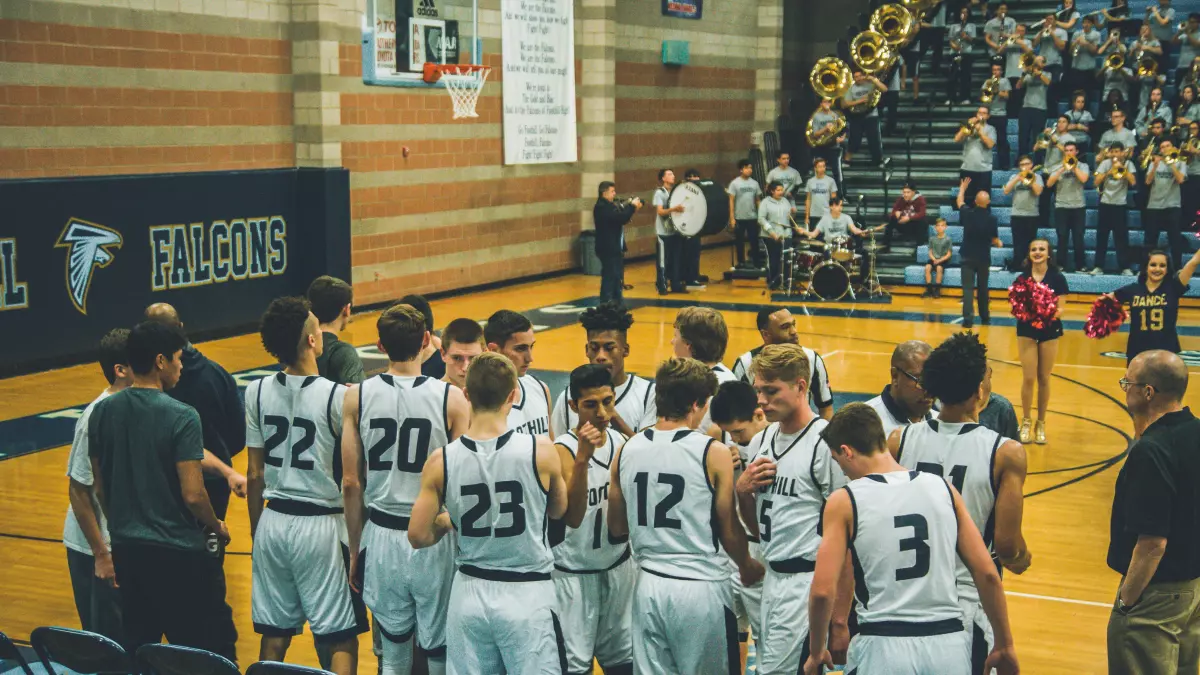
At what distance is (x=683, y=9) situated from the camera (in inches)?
1061

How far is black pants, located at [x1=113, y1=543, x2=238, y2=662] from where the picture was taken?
19.1 ft

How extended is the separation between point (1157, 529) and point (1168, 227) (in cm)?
1694

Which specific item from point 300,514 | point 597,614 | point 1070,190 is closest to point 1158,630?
point 597,614

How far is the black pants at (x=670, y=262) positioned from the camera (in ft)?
70.3

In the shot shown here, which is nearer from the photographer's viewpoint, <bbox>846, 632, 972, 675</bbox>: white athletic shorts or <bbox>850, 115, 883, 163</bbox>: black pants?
<bbox>846, 632, 972, 675</bbox>: white athletic shorts

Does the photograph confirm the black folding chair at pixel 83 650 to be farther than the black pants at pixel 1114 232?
No

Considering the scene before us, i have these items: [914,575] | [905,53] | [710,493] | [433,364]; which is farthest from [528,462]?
[905,53]

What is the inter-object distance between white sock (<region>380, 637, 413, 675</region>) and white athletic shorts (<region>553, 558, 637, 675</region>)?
689 mm

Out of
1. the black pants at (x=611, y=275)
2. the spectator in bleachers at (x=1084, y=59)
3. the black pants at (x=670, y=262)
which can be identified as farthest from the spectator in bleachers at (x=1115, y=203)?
the black pants at (x=611, y=275)

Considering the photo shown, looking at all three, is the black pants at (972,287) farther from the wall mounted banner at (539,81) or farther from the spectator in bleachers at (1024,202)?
the wall mounted banner at (539,81)

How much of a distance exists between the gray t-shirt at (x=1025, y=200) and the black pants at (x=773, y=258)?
12.1 feet

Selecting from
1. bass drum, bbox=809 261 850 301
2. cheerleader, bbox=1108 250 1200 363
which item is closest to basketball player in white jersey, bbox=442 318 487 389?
cheerleader, bbox=1108 250 1200 363

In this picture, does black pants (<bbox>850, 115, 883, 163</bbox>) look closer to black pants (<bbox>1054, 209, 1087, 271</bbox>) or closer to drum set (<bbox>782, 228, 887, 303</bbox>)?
drum set (<bbox>782, 228, 887, 303</bbox>)

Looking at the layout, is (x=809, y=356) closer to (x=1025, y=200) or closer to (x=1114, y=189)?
Result: (x=1025, y=200)
